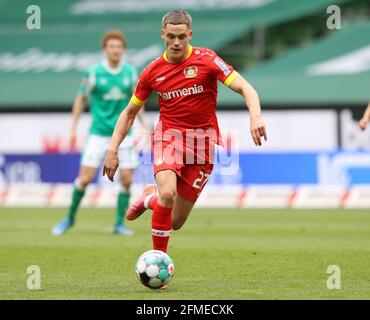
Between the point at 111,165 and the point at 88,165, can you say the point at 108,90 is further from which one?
the point at 111,165

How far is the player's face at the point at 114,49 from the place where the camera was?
14341 millimetres

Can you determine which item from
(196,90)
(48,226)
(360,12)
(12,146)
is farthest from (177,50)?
(360,12)

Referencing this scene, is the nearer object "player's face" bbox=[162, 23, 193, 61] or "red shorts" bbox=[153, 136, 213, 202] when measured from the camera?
"player's face" bbox=[162, 23, 193, 61]

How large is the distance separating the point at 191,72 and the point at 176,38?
35cm

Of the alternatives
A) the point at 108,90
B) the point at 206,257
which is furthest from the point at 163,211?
the point at 108,90

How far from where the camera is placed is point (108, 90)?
47.7 feet

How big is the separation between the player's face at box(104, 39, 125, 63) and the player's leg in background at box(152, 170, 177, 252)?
5642 mm

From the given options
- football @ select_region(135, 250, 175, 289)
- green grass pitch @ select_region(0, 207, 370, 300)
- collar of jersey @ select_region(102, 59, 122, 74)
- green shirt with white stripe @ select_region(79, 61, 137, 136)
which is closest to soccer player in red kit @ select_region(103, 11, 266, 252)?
football @ select_region(135, 250, 175, 289)

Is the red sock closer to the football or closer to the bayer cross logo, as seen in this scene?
the football

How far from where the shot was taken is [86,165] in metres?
14.5

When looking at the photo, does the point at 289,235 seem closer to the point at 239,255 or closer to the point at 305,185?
the point at 239,255

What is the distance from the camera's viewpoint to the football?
332 inches

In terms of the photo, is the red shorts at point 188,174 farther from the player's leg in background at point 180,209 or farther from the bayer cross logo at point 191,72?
the bayer cross logo at point 191,72
